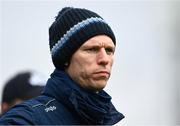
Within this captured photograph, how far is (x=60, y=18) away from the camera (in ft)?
15.5

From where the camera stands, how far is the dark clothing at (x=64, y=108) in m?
4.38

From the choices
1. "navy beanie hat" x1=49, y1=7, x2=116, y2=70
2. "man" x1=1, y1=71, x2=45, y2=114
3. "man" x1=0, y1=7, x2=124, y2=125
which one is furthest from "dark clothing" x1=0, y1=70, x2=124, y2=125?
"man" x1=1, y1=71, x2=45, y2=114

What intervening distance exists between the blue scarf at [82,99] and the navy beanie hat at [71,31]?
0.38 ft

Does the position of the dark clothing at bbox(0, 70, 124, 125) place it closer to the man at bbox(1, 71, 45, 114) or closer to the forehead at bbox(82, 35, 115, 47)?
the forehead at bbox(82, 35, 115, 47)

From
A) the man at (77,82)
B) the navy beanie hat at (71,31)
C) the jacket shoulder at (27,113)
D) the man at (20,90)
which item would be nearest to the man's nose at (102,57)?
the man at (77,82)

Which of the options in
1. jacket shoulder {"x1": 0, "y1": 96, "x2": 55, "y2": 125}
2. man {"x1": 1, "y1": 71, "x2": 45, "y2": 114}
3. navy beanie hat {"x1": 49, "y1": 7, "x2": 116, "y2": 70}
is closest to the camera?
jacket shoulder {"x1": 0, "y1": 96, "x2": 55, "y2": 125}

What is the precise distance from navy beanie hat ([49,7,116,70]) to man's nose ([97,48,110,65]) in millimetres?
128

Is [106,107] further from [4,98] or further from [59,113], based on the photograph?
[4,98]

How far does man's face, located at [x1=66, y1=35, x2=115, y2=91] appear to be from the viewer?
4438 millimetres

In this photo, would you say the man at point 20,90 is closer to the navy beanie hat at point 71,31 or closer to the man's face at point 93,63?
the navy beanie hat at point 71,31

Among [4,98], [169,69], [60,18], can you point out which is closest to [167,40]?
[169,69]

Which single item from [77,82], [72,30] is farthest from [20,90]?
[77,82]

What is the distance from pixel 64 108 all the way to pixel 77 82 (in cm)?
15

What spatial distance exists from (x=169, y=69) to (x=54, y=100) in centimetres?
582
